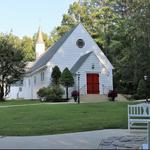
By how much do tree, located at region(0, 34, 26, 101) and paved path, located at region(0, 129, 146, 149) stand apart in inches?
1345

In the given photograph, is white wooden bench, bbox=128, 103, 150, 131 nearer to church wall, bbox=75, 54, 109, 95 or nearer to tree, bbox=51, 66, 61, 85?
church wall, bbox=75, 54, 109, 95

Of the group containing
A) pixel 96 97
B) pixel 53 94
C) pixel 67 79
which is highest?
pixel 67 79

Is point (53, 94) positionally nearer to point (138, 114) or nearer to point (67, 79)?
point (67, 79)

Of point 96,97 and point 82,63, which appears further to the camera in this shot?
point 82,63

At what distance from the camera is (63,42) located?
5097 cm

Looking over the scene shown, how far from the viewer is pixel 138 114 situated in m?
16.2

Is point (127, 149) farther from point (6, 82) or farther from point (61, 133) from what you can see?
point (6, 82)

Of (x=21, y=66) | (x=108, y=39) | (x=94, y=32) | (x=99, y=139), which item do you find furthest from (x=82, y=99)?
(x=99, y=139)

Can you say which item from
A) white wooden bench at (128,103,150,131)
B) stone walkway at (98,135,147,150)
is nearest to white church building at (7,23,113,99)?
white wooden bench at (128,103,150,131)

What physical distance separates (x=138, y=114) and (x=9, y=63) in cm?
3387

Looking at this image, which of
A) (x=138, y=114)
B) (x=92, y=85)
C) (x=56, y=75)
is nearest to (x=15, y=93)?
(x=56, y=75)

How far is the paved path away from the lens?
1197cm

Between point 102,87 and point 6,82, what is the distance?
1107 cm

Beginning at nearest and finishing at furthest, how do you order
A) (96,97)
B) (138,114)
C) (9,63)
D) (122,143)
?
1. (122,143)
2. (138,114)
3. (96,97)
4. (9,63)
